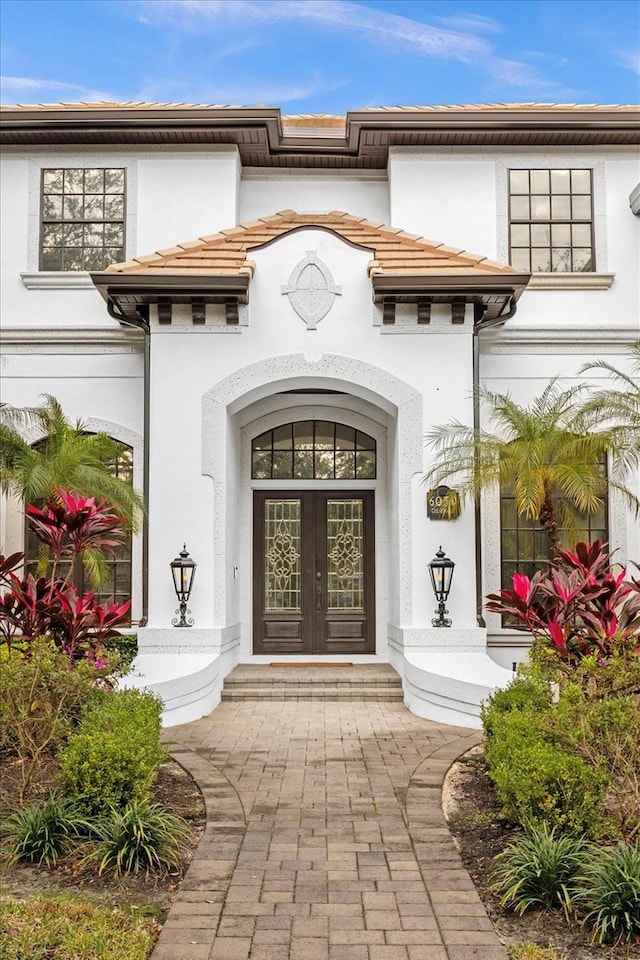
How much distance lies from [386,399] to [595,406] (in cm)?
263

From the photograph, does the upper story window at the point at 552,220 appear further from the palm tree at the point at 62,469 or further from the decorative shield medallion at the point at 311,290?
the palm tree at the point at 62,469

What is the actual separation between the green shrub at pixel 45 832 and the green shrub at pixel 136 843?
0.67 feet

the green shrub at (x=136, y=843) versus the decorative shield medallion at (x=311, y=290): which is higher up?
the decorative shield medallion at (x=311, y=290)

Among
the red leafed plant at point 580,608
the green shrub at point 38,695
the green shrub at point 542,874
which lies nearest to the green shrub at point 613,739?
the green shrub at point 542,874

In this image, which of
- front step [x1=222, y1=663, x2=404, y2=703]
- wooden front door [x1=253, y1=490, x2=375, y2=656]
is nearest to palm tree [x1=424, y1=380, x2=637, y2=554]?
wooden front door [x1=253, y1=490, x2=375, y2=656]

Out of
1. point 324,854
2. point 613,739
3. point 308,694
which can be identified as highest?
point 613,739

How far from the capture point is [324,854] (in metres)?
5.73

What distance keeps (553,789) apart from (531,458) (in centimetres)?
553

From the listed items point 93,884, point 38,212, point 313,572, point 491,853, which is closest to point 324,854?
point 491,853

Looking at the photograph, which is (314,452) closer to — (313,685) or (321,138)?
(313,685)

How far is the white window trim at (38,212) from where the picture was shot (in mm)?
13055

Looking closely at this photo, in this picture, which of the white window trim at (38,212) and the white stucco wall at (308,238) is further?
the white window trim at (38,212)

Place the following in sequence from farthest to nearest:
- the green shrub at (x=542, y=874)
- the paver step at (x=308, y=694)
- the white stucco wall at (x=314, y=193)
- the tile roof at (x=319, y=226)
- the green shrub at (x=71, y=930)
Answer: the white stucco wall at (x=314, y=193) < the tile roof at (x=319, y=226) < the paver step at (x=308, y=694) < the green shrub at (x=542, y=874) < the green shrub at (x=71, y=930)

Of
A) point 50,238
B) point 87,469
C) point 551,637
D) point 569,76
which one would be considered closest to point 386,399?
point 87,469
